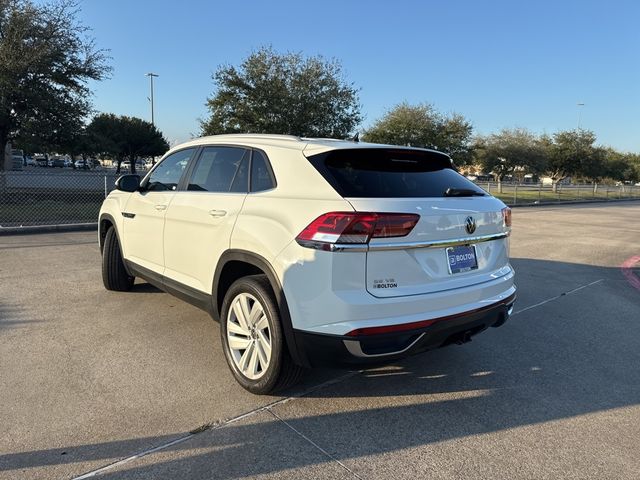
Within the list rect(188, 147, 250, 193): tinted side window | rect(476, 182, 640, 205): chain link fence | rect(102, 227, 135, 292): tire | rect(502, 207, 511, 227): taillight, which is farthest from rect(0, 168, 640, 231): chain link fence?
rect(476, 182, 640, 205): chain link fence

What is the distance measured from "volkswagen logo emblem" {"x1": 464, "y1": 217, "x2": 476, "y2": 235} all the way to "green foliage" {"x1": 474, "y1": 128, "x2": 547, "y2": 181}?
3326 centimetres

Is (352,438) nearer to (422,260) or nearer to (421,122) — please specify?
(422,260)

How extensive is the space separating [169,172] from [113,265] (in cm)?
164

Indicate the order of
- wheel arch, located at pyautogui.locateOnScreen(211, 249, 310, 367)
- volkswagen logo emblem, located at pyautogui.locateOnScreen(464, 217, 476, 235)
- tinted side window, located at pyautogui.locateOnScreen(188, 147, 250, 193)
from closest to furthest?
wheel arch, located at pyautogui.locateOnScreen(211, 249, 310, 367), volkswagen logo emblem, located at pyautogui.locateOnScreen(464, 217, 476, 235), tinted side window, located at pyautogui.locateOnScreen(188, 147, 250, 193)

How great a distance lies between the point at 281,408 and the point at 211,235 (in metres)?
1.41

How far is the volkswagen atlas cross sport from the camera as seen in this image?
2877 mm

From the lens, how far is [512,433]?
3039mm

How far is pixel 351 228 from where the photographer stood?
284 cm

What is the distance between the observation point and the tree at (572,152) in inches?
1609

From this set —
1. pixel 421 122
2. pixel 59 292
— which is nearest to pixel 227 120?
pixel 421 122

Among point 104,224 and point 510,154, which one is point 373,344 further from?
point 510,154

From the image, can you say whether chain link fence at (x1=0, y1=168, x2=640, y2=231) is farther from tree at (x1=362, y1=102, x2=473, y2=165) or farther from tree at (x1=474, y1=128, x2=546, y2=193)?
tree at (x1=474, y1=128, x2=546, y2=193)

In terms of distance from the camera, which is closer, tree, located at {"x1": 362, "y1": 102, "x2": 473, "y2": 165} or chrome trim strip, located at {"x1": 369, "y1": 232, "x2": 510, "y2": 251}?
chrome trim strip, located at {"x1": 369, "y1": 232, "x2": 510, "y2": 251}

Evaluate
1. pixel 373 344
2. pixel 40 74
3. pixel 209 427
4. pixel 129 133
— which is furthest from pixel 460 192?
pixel 129 133
